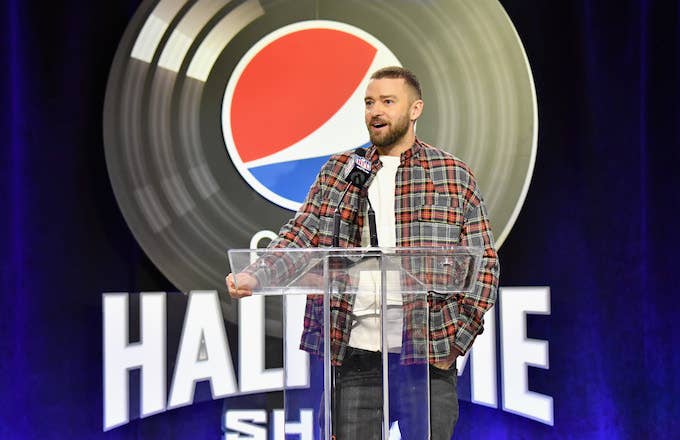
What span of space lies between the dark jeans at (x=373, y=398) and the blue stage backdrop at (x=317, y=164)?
160 centimetres

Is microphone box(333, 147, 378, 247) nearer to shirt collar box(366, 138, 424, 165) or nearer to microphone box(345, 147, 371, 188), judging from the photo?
microphone box(345, 147, 371, 188)

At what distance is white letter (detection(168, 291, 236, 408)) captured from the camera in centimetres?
315

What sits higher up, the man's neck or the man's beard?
the man's beard

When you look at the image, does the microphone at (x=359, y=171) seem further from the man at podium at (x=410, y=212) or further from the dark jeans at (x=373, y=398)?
the dark jeans at (x=373, y=398)

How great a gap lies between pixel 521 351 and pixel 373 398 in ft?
5.63

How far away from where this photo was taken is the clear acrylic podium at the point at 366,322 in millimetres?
1604

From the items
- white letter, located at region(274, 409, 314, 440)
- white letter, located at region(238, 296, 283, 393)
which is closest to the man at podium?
white letter, located at region(274, 409, 314, 440)

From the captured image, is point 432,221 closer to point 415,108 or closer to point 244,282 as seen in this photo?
point 415,108

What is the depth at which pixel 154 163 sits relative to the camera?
3.19 meters

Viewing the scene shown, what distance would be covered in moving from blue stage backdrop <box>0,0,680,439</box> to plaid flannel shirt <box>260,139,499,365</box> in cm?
76
